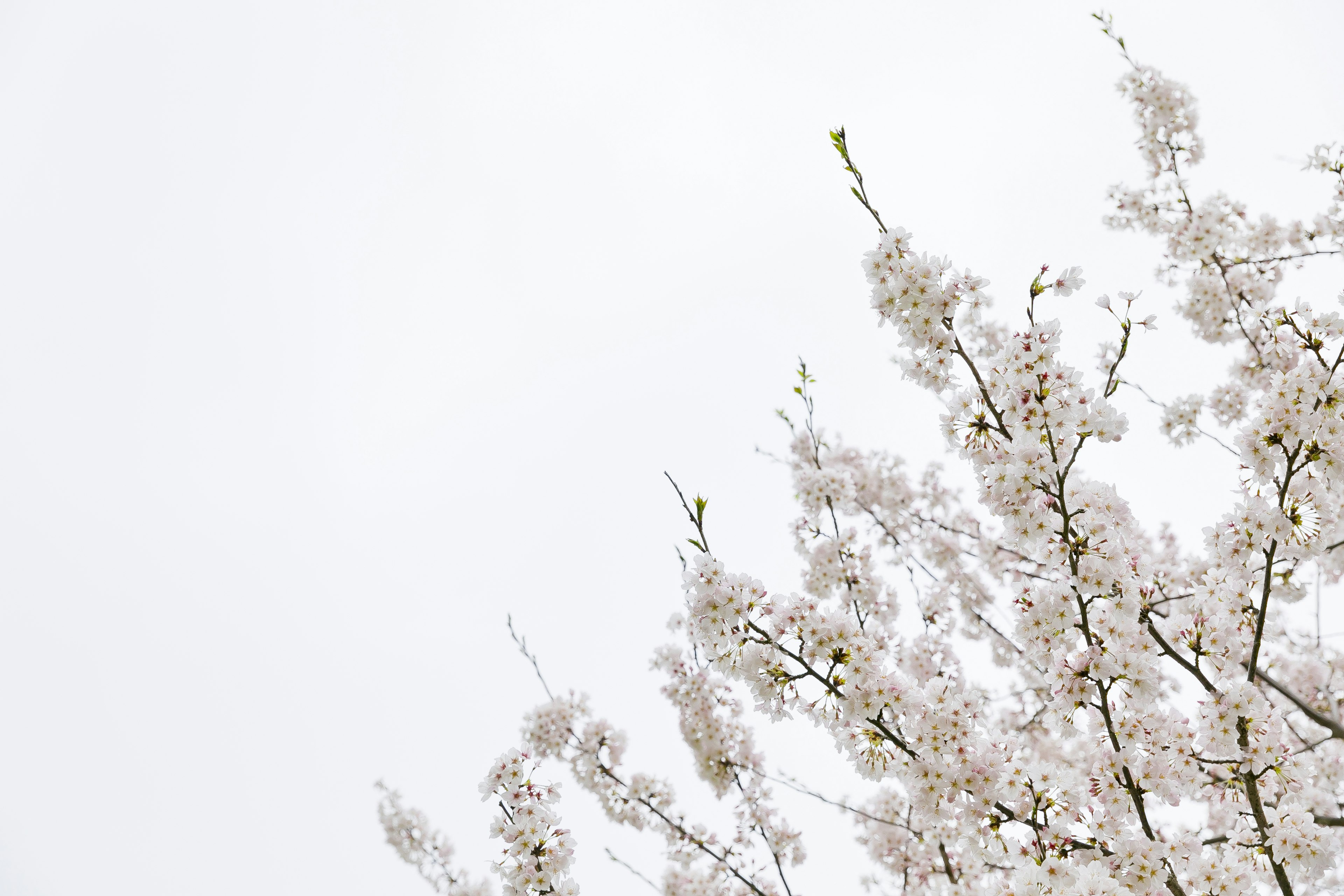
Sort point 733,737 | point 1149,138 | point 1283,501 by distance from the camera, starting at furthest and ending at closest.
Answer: point 1149,138
point 733,737
point 1283,501

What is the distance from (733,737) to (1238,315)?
5.35 metres

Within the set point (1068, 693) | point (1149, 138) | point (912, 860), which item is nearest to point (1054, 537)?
Answer: point (1068, 693)

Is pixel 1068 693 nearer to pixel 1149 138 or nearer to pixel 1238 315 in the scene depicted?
pixel 1238 315

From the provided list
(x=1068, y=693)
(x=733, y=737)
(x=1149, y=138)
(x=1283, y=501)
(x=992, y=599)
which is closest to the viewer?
(x=1068, y=693)

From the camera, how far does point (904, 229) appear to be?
9.16 feet

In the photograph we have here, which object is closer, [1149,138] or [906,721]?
[906,721]

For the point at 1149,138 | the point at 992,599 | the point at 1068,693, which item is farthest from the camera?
the point at 992,599

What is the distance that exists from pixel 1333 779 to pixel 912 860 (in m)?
3.47

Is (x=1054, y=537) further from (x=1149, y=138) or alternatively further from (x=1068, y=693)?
(x=1149, y=138)

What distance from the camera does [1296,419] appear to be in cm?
273

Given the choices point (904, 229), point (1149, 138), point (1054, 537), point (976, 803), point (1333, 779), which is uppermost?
point (1149, 138)

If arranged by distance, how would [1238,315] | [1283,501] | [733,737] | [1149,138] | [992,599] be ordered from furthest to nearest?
1. [992,599]
2. [1149,138]
3. [733,737]
4. [1238,315]
5. [1283,501]

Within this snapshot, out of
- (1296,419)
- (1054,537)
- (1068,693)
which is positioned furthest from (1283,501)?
(1068,693)

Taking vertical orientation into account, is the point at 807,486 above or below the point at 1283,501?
above
